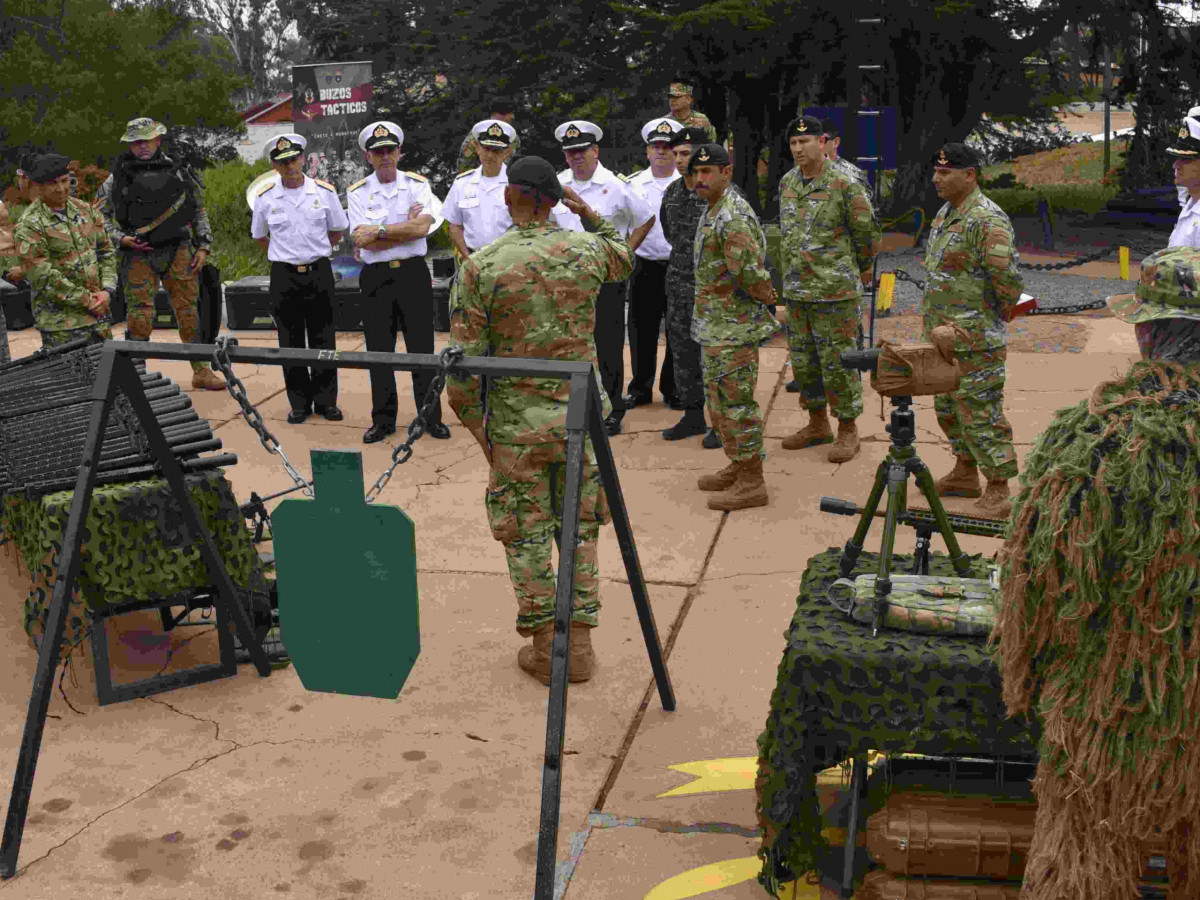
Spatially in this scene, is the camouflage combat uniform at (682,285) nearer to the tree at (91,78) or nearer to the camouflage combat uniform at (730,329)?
the camouflage combat uniform at (730,329)

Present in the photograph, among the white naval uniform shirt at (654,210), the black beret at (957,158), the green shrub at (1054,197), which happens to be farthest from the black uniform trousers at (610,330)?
the green shrub at (1054,197)

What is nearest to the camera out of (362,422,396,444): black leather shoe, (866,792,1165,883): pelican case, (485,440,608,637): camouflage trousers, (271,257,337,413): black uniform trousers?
(866,792,1165,883): pelican case

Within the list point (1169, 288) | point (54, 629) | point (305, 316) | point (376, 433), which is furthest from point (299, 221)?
point (1169, 288)

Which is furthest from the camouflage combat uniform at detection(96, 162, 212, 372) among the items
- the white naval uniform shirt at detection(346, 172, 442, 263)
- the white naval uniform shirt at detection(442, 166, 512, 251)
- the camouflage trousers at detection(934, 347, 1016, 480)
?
the camouflage trousers at detection(934, 347, 1016, 480)

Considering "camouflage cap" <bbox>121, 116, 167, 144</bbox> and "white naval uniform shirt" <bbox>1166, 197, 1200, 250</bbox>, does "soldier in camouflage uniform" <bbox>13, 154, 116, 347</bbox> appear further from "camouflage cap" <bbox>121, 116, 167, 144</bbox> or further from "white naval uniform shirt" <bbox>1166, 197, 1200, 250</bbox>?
"white naval uniform shirt" <bbox>1166, 197, 1200, 250</bbox>

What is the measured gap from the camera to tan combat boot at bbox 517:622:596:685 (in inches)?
205

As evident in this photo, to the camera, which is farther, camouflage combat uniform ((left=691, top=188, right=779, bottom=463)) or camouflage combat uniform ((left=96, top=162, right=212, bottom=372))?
camouflage combat uniform ((left=96, top=162, right=212, bottom=372))

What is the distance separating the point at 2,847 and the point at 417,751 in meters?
1.36

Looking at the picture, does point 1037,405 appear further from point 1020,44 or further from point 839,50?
point 1020,44

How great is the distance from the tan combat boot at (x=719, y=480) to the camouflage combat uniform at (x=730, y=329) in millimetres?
272

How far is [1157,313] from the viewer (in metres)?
2.87

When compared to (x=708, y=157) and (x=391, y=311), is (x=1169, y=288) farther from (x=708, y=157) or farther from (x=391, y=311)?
(x=391, y=311)

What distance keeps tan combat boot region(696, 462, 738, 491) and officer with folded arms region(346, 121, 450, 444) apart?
5.90 feet

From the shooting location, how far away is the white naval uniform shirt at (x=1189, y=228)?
5844 mm
